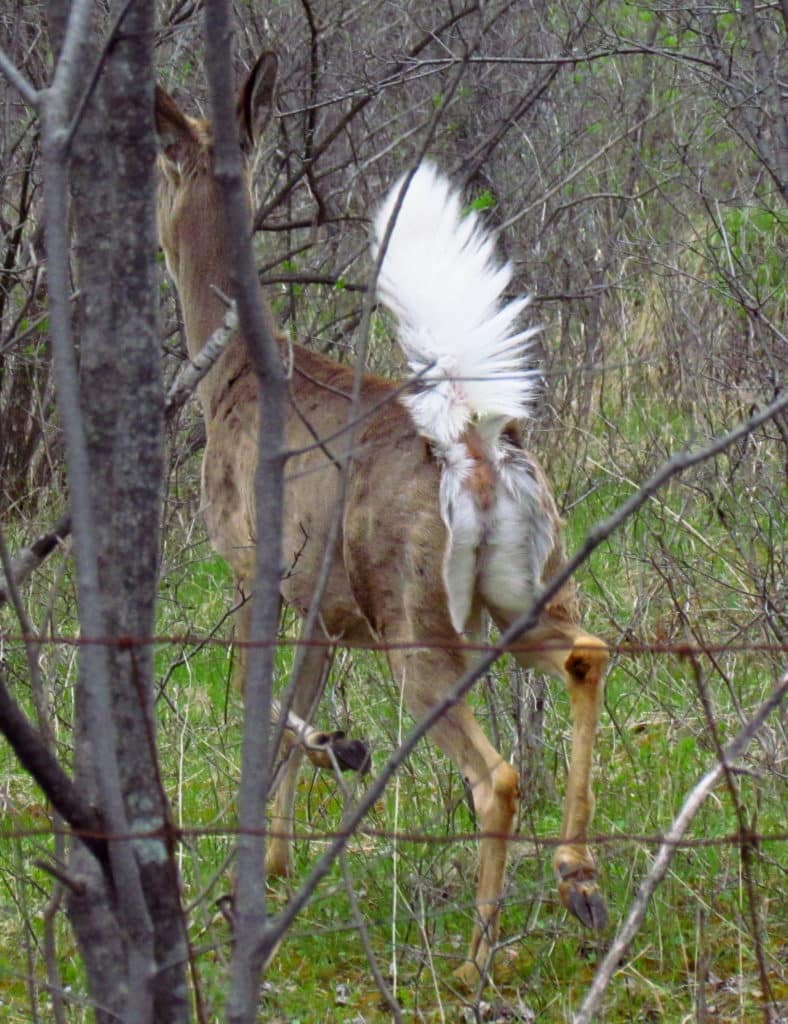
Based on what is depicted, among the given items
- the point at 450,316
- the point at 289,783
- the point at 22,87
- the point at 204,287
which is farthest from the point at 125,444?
the point at 204,287

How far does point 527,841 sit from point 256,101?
3502mm

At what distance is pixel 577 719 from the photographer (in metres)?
4.57

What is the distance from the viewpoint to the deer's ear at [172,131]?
19.5ft

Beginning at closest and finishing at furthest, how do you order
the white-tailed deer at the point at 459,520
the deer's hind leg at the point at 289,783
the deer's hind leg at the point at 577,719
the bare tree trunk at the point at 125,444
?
the bare tree trunk at the point at 125,444, the deer's hind leg at the point at 577,719, the white-tailed deer at the point at 459,520, the deer's hind leg at the point at 289,783

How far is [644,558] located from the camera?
608 centimetres

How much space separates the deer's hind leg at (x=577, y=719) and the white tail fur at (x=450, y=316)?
2.08 feet

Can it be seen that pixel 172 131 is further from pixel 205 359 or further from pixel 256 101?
pixel 205 359

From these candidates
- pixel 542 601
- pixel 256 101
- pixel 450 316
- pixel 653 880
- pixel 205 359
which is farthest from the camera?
pixel 256 101

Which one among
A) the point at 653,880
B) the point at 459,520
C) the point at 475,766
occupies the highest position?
the point at 459,520

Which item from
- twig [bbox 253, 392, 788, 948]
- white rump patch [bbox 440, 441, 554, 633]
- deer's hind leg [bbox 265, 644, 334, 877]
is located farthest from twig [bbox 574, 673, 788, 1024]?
deer's hind leg [bbox 265, 644, 334, 877]

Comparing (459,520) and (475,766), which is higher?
(459,520)

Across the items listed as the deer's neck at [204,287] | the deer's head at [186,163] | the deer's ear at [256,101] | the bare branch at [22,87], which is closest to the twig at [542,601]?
the bare branch at [22,87]

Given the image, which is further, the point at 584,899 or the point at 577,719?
the point at 577,719

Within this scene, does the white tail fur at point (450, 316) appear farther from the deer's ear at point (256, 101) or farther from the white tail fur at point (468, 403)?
the deer's ear at point (256, 101)
